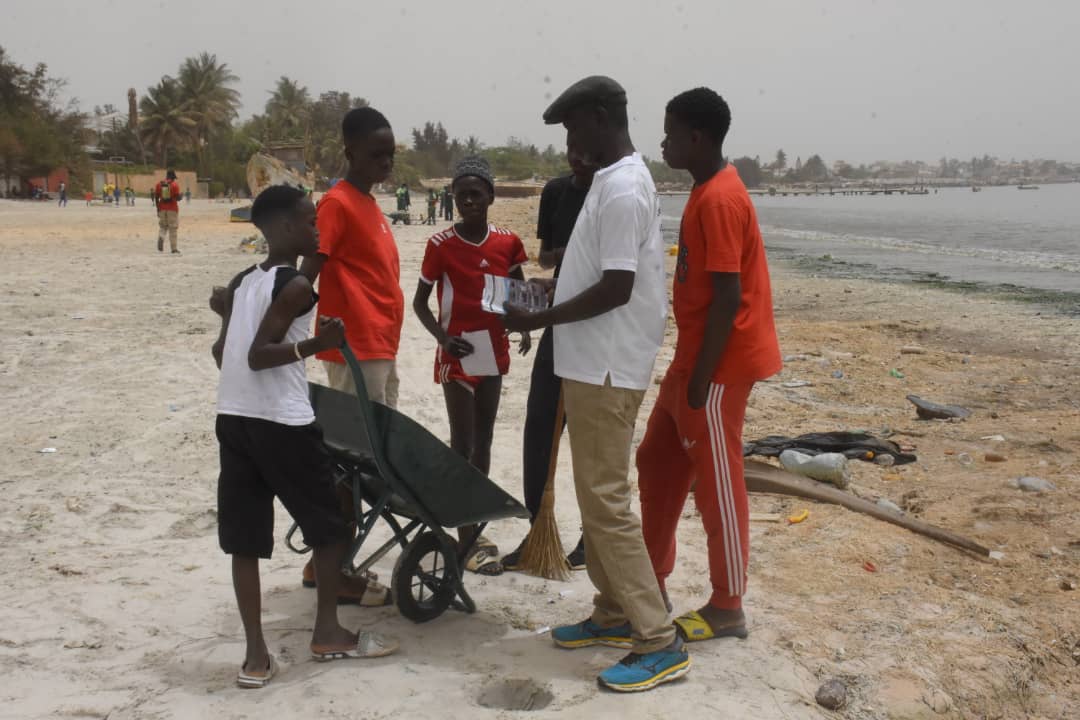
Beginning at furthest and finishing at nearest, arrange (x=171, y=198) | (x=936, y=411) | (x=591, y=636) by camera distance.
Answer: (x=171, y=198) → (x=936, y=411) → (x=591, y=636)

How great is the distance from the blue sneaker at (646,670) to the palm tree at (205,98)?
73576mm

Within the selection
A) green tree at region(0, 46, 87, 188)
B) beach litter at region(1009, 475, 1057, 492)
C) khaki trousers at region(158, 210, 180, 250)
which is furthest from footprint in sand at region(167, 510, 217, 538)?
green tree at region(0, 46, 87, 188)

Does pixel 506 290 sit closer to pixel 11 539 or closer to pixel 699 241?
pixel 699 241

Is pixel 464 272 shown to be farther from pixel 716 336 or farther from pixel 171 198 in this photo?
pixel 171 198

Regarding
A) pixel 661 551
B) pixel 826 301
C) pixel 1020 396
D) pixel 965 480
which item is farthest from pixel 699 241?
pixel 826 301

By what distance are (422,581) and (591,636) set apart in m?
0.67

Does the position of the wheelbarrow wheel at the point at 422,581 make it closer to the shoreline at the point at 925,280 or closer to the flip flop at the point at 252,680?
the flip flop at the point at 252,680

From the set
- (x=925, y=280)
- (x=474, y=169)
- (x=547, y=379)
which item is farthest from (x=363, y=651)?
(x=925, y=280)

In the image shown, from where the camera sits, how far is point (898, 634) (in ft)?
11.1

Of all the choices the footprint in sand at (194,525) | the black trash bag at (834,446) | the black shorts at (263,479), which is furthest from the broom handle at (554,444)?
the black trash bag at (834,446)

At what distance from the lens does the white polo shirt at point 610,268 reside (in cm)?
282

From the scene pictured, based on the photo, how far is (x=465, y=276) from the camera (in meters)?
3.87

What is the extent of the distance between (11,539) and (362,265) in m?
2.16

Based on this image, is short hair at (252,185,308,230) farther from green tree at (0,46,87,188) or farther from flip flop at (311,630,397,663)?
green tree at (0,46,87,188)
